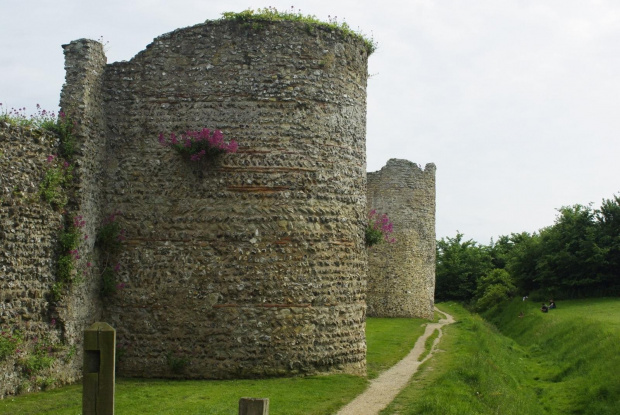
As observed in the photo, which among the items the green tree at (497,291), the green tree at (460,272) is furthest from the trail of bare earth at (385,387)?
the green tree at (460,272)

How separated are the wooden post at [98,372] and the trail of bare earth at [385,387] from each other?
624 centimetres

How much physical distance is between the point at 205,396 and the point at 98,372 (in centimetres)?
620

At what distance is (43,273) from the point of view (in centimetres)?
1266

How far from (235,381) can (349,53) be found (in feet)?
25.1

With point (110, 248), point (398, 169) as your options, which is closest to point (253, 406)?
point (110, 248)

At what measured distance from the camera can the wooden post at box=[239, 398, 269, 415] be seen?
5852mm

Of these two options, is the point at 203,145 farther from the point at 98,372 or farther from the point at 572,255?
the point at 572,255

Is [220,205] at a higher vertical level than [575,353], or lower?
higher

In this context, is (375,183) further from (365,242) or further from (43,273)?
(43,273)

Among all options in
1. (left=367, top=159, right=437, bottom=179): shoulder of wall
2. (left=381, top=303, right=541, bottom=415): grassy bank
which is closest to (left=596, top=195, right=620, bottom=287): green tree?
(left=367, top=159, right=437, bottom=179): shoulder of wall

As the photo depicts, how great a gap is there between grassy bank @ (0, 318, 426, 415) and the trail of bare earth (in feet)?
0.71

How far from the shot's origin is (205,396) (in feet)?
39.6

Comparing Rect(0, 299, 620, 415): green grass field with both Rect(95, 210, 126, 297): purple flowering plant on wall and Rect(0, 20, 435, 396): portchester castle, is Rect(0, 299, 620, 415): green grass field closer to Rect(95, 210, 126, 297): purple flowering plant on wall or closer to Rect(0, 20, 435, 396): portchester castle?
Rect(0, 20, 435, 396): portchester castle

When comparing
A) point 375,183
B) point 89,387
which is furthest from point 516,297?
point 89,387
